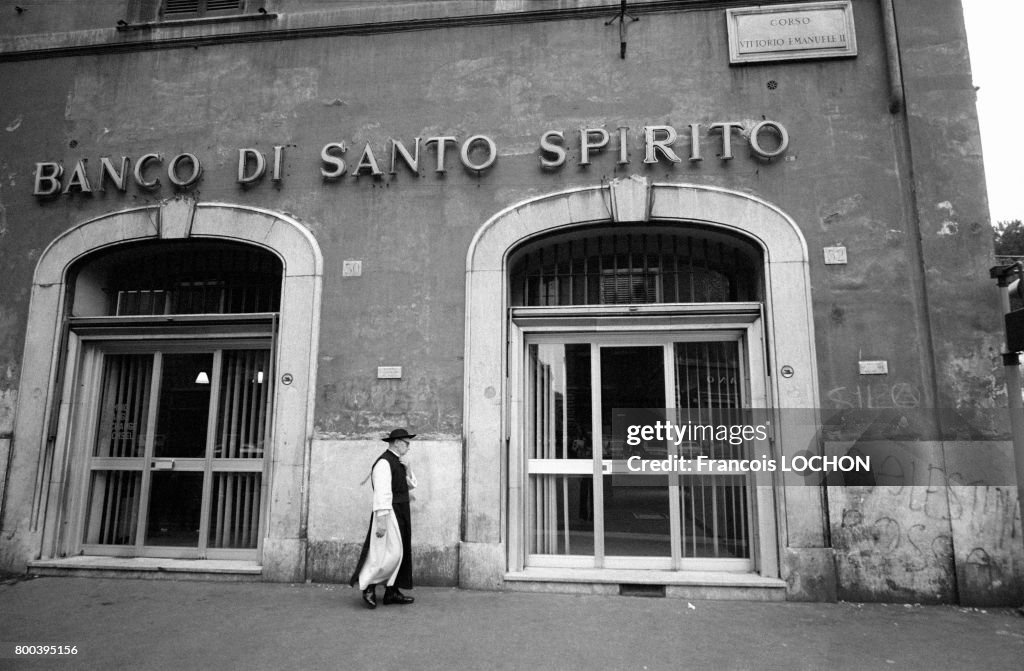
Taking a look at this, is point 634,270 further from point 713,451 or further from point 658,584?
point 658,584

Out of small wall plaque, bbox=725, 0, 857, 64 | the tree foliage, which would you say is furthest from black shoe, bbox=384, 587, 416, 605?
Answer: the tree foliage

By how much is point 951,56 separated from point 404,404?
694 centimetres

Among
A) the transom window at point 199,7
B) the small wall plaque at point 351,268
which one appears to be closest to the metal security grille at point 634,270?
the small wall plaque at point 351,268

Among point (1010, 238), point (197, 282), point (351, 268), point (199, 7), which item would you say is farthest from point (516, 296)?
point (1010, 238)

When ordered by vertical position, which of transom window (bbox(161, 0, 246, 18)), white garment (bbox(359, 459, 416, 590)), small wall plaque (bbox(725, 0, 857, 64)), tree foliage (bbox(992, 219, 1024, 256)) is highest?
tree foliage (bbox(992, 219, 1024, 256))

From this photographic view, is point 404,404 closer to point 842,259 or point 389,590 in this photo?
point 389,590

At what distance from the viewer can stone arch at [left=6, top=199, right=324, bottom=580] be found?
22.9 feet

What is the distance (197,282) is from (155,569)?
3456 millimetres

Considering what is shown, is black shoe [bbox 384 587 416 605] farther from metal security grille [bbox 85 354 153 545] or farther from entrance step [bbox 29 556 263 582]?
metal security grille [bbox 85 354 153 545]

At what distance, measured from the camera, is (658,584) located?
6.41 meters

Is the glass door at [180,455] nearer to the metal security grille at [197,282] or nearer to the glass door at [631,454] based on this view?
the metal security grille at [197,282]

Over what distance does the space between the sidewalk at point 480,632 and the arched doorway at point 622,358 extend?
73 centimetres

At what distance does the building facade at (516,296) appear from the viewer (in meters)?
6.50

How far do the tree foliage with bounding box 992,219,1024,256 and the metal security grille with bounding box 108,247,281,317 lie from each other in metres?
22.4
